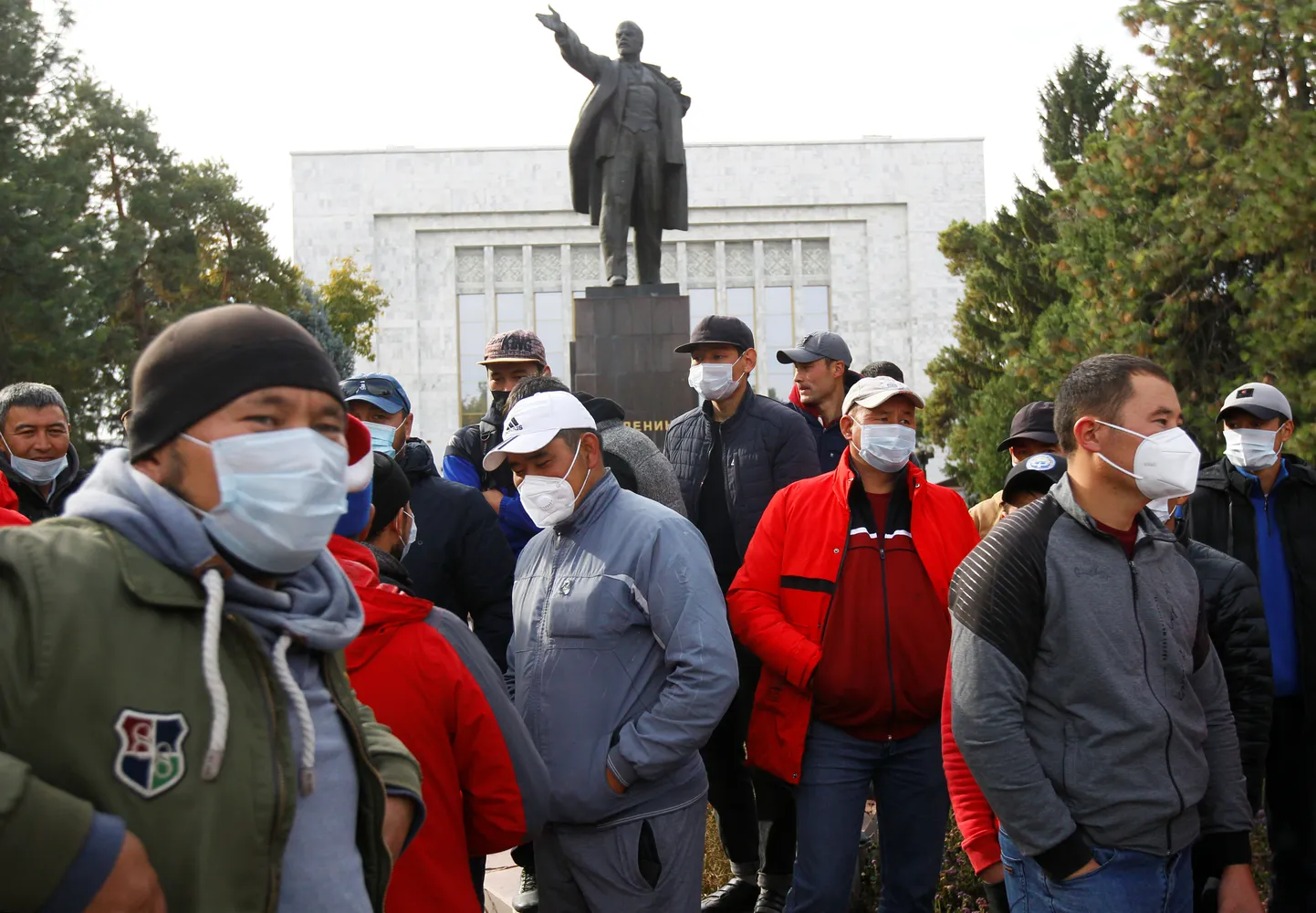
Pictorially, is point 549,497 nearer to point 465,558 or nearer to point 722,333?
point 465,558

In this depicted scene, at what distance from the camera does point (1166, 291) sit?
1788 centimetres

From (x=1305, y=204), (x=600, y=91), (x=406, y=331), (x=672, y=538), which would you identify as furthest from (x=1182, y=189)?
(x=406, y=331)

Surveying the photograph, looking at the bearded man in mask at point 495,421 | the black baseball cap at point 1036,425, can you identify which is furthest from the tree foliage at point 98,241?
the black baseball cap at point 1036,425

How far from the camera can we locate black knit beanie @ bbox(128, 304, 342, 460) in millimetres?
1688

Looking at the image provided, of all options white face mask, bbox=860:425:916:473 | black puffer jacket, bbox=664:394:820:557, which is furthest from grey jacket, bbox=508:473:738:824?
black puffer jacket, bbox=664:394:820:557

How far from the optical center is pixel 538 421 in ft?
11.9

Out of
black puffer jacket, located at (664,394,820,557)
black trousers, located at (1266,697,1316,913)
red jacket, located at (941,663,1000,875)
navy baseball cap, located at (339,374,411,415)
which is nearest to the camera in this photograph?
red jacket, located at (941,663,1000,875)

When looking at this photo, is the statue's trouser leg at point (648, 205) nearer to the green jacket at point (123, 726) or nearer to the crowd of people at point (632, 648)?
the crowd of people at point (632, 648)

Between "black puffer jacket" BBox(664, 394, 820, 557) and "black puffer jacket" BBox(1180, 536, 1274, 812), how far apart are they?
2.02 metres

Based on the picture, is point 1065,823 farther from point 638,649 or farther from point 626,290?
point 626,290

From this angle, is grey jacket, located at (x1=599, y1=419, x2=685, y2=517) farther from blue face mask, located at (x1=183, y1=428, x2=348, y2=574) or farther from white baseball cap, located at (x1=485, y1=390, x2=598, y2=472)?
blue face mask, located at (x1=183, y1=428, x2=348, y2=574)

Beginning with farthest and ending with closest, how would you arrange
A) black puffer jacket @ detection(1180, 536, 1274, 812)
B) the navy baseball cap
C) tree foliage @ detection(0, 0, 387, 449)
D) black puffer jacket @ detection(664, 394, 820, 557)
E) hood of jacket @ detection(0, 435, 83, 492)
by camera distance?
tree foliage @ detection(0, 0, 387, 449) → hood of jacket @ detection(0, 435, 83, 492) → black puffer jacket @ detection(664, 394, 820, 557) → the navy baseball cap → black puffer jacket @ detection(1180, 536, 1274, 812)

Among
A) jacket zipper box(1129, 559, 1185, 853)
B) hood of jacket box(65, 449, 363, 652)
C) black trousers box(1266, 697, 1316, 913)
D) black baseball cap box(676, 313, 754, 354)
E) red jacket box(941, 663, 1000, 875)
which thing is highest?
black baseball cap box(676, 313, 754, 354)

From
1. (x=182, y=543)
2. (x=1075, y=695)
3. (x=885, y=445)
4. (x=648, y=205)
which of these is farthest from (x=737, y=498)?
(x=648, y=205)
